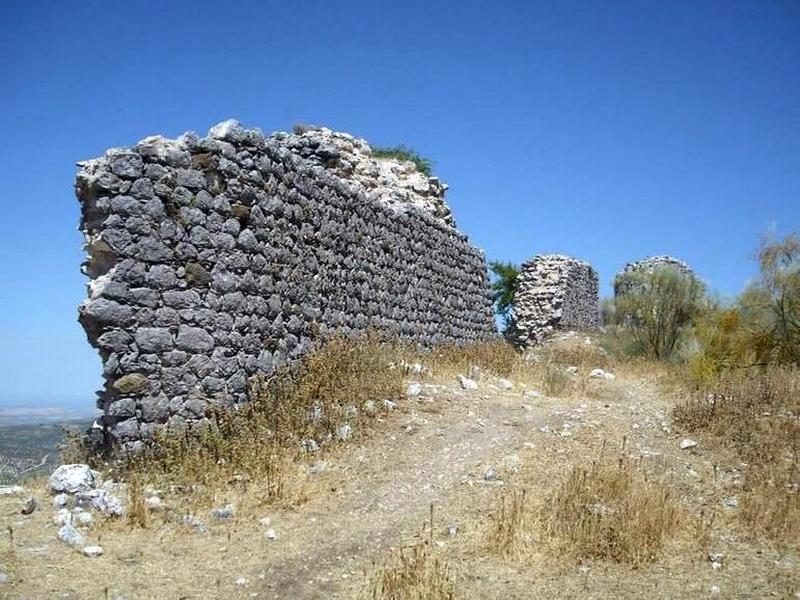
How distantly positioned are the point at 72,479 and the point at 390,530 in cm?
267

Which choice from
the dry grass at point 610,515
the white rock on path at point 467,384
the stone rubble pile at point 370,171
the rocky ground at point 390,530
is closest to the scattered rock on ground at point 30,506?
the rocky ground at point 390,530

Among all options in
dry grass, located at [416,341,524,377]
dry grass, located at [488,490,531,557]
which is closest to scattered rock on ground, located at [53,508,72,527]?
dry grass, located at [488,490,531,557]

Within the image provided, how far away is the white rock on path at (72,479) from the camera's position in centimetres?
579

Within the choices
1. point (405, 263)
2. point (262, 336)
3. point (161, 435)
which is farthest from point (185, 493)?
point (405, 263)

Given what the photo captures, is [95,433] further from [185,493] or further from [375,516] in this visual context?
[375,516]

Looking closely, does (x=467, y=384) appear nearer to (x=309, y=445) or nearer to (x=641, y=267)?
(x=309, y=445)

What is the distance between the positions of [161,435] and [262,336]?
1.81 meters

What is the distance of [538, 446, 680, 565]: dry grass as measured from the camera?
504 cm

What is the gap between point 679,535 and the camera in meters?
5.38

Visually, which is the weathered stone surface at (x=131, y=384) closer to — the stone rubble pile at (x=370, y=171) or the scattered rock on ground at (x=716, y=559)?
the scattered rock on ground at (x=716, y=559)

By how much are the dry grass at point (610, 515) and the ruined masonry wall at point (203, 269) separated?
3.65m

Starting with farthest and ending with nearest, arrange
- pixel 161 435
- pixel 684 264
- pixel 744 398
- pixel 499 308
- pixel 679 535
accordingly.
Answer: pixel 499 308 < pixel 684 264 < pixel 744 398 < pixel 161 435 < pixel 679 535

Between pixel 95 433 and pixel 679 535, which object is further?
pixel 95 433

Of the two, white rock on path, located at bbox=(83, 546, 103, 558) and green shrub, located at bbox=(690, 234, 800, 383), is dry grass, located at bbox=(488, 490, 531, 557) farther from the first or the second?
green shrub, located at bbox=(690, 234, 800, 383)
